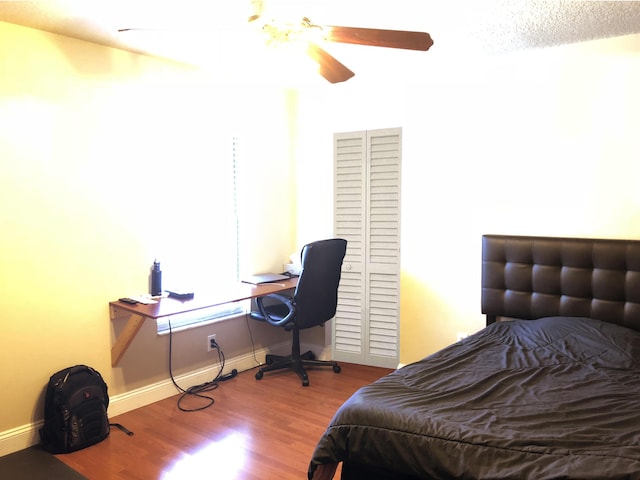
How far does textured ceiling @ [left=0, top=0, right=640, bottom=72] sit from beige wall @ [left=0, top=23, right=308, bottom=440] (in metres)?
0.30

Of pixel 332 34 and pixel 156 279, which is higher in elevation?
pixel 332 34

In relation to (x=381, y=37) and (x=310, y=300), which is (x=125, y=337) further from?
(x=381, y=37)

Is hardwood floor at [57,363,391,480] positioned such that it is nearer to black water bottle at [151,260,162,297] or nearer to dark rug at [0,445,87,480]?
dark rug at [0,445,87,480]

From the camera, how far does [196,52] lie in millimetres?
3225

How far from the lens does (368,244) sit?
157 inches

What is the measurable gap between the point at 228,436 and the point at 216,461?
273mm

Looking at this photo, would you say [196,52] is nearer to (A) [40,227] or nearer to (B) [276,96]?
(B) [276,96]

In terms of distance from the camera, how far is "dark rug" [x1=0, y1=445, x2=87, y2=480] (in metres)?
2.41

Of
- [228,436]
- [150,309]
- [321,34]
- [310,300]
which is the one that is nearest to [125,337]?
[150,309]

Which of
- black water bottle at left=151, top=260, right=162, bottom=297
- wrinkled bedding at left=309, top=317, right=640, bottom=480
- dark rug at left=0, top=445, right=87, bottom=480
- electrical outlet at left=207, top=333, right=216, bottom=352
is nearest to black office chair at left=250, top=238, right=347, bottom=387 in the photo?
electrical outlet at left=207, top=333, right=216, bottom=352

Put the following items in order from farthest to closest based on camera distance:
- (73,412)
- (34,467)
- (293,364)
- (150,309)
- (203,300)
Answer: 1. (293,364)
2. (203,300)
3. (150,309)
4. (73,412)
5. (34,467)

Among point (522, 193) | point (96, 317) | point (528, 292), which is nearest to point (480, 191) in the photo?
point (522, 193)

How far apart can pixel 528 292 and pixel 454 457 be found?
5.96 ft

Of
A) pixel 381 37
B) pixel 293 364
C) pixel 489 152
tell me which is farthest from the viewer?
pixel 293 364
